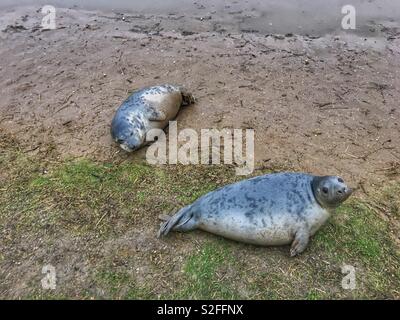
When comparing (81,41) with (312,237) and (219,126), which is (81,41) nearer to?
(219,126)

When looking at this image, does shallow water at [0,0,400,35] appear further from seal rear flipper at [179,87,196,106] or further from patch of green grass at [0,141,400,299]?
patch of green grass at [0,141,400,299]

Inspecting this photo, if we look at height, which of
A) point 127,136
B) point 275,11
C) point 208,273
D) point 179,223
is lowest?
point 208,273

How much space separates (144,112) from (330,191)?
193cm

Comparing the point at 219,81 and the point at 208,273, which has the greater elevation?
the point at 219,81

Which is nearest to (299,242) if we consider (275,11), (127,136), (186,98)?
(127,136)

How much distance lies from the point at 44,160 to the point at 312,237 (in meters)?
2.35

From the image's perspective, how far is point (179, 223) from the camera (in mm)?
3096

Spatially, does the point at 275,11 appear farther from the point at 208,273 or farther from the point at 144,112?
the point at 208,273

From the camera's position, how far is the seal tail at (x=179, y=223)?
121 inches

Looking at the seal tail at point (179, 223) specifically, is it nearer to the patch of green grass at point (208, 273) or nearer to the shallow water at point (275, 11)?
the patch of green grass at point (208, 273)

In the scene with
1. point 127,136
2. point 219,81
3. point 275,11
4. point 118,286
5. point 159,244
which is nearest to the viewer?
point 118,286

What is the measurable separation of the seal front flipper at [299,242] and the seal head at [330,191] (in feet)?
0.78

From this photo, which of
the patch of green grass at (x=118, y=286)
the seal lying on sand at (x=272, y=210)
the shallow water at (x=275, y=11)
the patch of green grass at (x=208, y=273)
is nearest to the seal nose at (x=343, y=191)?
the seal lying on sand at (x=272, y=210)

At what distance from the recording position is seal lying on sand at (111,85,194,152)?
3930 mm
